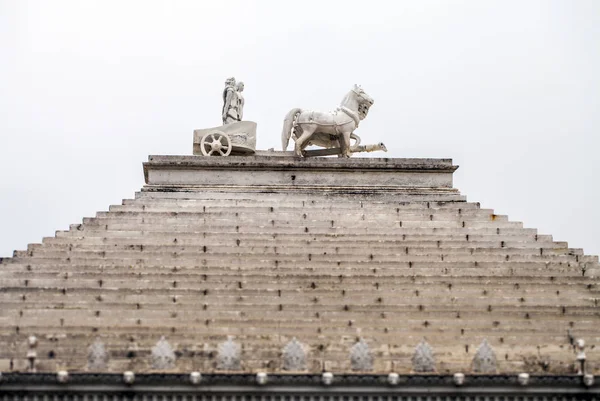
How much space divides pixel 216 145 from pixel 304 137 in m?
2.59

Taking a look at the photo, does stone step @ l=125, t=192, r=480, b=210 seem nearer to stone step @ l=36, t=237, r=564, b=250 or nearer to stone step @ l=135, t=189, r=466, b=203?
stone step @ l=135, t=189, r=466, b=203

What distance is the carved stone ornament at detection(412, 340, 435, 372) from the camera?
3300 centimetres

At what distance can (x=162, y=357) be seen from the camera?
33.0 metres

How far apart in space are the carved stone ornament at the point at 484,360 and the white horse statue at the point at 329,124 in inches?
513

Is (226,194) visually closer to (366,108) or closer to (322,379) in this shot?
(366,108)

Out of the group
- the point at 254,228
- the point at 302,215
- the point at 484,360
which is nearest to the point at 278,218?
the point at 302,215

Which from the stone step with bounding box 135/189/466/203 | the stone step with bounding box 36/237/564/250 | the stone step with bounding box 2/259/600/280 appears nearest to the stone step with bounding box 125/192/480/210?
the stone step with bounding box 135/189/466/203

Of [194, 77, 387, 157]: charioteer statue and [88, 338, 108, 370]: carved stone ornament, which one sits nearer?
[88, 338, 108, 370]: carved stone ornament

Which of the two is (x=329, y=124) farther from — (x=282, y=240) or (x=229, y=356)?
(x=229, y=356)

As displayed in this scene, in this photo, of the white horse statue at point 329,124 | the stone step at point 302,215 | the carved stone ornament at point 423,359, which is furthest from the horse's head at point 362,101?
the carved stone ornament at point 423,359

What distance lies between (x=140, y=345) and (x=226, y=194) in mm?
9428

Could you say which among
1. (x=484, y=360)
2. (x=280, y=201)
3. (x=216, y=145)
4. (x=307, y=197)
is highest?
(x=216, y=145)

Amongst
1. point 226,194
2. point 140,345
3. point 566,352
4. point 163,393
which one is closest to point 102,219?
point 226,194

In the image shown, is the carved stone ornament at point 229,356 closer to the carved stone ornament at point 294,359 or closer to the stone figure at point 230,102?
the carved stone ornament at point 294,359
